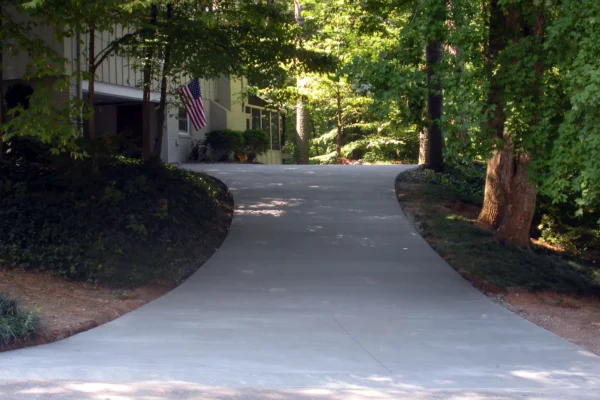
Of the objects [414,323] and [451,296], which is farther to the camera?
[451,296]

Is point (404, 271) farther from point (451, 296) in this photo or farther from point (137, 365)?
point (137, 365)

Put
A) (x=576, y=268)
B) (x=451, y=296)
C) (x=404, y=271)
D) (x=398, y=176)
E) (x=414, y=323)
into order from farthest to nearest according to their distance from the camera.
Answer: (x=398, y=176), (x=576, y=268), (x=404, y=271), (x=451, y=296), (x=414, y=323)

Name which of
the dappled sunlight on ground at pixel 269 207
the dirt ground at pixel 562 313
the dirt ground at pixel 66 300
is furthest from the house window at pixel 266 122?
the dirt ground at pixel 562 313

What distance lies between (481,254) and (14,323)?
8.42 metres

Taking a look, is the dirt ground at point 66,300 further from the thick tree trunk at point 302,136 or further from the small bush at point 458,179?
the thick tree trunk at point 302,136

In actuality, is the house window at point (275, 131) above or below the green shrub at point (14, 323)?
above

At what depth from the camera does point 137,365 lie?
7090 mm

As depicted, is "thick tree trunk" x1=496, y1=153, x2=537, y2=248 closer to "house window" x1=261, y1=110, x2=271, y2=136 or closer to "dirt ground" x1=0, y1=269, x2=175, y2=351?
"dirt ground" x1=0, y1=269, x2=175, y2=351

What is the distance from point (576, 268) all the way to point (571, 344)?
6369 millimetres

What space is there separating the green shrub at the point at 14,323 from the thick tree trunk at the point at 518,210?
9.19 m

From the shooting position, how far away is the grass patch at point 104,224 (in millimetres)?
11367

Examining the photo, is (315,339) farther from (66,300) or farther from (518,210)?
(518,210)

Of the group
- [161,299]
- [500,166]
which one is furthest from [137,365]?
[500,166]

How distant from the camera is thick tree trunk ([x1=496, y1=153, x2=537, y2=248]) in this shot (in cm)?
1360
